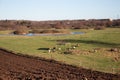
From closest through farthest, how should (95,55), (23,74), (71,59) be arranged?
(23,74), (71,59), (95,55)

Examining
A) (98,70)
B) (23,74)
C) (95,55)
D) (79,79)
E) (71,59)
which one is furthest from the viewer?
(95,55)

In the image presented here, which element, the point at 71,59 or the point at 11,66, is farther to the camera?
the point at 71,59

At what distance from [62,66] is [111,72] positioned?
481cm

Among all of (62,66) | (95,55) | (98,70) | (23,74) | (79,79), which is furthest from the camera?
(95,55)

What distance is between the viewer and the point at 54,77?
1784cm

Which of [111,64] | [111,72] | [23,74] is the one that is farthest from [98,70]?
[23,74]

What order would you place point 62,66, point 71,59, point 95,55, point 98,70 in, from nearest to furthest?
point 98,70 → point 62,66 → point 71,59 → point 95,55

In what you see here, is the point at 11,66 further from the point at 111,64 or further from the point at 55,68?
the point at 111,64

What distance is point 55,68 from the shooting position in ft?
70.5

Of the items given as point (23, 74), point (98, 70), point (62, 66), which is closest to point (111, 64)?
point (98, 70)

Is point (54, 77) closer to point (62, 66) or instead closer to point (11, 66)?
point (62, 66)

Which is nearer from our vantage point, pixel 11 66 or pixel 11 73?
pixel 11 73

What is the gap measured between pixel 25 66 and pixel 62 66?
3418mm

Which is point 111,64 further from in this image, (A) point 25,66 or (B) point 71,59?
(A) point 25,66
